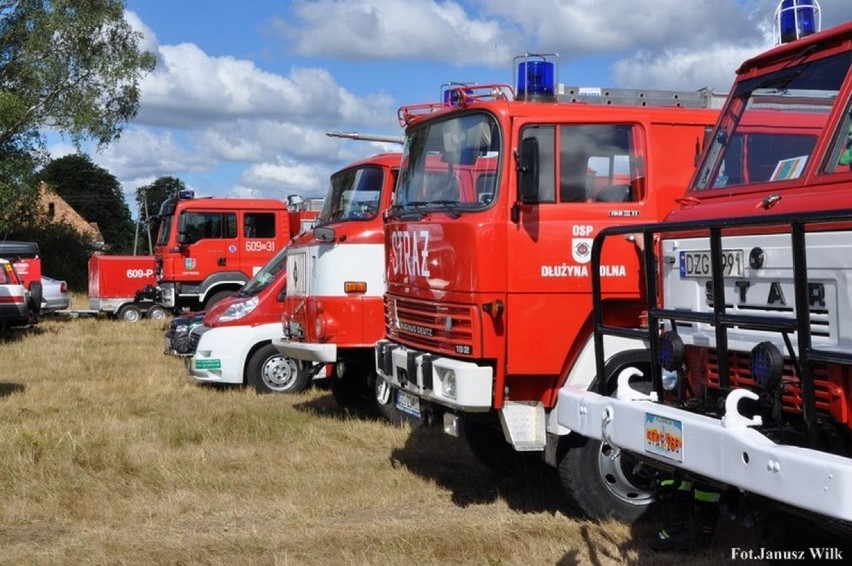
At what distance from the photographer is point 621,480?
21.1 feet

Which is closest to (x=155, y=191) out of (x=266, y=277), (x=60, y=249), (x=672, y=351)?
(x=60, y=249)

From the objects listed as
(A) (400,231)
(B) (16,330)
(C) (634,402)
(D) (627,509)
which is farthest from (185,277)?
(C) (634,402)

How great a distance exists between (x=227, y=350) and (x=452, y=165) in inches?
249

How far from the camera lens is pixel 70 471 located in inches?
320

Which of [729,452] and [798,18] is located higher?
[798,18]

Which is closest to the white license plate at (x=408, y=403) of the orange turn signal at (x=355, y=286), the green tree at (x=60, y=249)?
the orange turn signal at (x=355, y=286)

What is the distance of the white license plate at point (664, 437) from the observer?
13.5 feet

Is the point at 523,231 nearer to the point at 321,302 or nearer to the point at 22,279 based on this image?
the point at 321,302

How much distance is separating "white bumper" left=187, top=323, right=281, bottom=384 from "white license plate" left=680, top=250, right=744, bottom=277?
8.32 m

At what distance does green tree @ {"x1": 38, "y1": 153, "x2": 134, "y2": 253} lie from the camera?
87.4 metres

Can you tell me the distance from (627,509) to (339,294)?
13.7 feet

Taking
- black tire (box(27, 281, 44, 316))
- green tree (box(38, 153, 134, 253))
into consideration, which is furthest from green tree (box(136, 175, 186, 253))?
black tire (box(27, 281, 44, 316))

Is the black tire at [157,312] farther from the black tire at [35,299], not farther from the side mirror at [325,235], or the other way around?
the side mirror at [325,235]

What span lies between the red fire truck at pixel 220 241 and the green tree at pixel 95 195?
2634 inches
